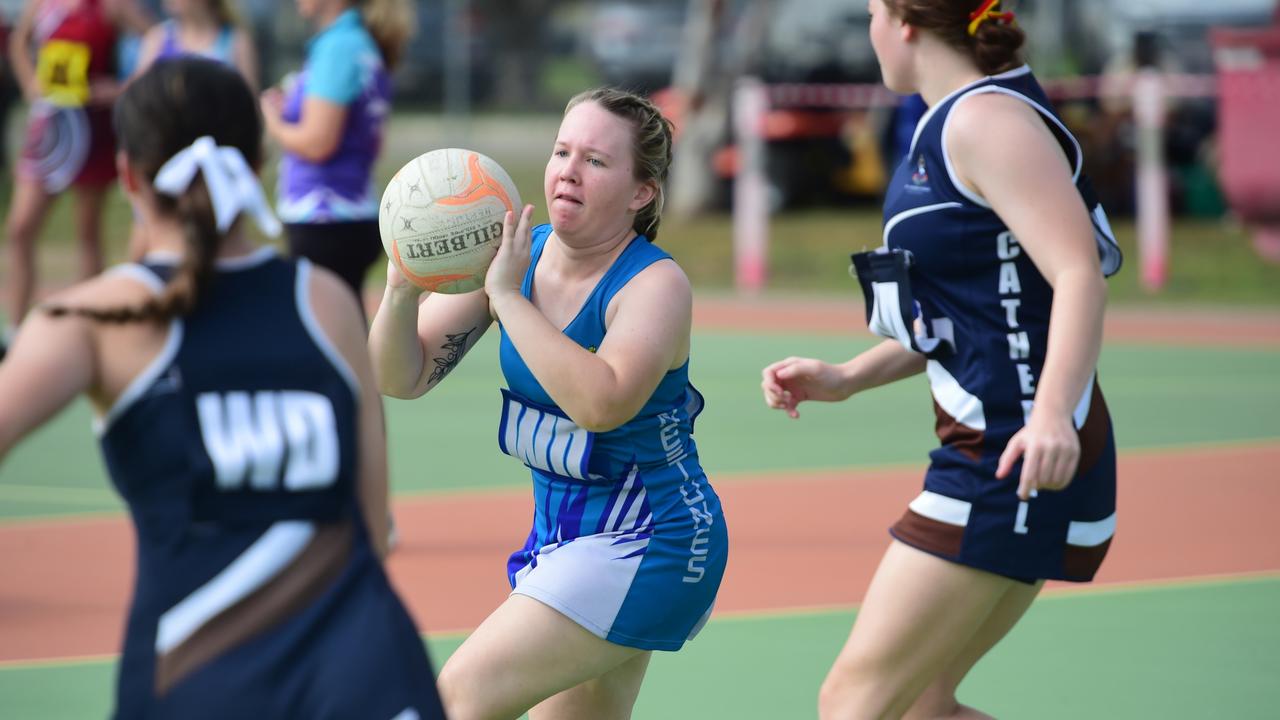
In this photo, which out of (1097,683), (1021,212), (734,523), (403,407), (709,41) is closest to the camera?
(1021,212)

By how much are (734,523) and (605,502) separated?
398 centimetres

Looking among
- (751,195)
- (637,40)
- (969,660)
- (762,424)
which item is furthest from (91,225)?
(637,40)

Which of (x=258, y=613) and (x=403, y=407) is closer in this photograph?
(x=258, y=613)

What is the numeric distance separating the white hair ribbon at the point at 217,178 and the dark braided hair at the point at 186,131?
1 cm

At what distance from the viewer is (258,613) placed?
2521 millimetres

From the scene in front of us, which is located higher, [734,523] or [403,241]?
[403,241]

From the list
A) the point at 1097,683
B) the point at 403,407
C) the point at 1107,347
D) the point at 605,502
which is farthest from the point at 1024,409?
the point at 1107,347

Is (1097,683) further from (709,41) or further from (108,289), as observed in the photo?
(709,41)

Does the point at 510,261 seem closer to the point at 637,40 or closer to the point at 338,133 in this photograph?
the point at 338,133

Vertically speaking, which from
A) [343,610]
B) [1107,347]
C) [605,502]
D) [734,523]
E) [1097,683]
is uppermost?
[343,610]

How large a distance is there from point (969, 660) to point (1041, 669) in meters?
1.90

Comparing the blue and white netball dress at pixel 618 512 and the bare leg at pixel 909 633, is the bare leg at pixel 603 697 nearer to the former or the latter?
the blue and white netball dress at pixel 618 512

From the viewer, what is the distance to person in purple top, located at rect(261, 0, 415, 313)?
6.66m

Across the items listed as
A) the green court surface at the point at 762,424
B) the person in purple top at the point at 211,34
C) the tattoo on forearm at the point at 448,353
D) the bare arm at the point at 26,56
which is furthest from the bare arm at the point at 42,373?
the bare arm at the point at 26,56
